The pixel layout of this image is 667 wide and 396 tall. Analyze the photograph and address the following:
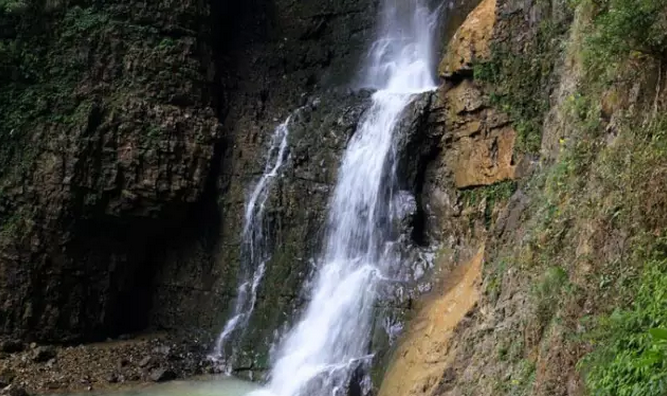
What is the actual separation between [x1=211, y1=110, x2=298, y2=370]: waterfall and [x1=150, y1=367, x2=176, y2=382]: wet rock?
1.27 metres

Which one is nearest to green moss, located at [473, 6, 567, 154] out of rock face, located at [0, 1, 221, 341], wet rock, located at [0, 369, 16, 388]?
rock face, located at [0, 1, 221, 341]

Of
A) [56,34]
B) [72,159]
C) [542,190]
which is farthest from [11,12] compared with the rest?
[542,190]

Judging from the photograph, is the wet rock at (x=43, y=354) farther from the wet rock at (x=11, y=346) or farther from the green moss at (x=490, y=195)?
the green moss at (x=490, y=195)

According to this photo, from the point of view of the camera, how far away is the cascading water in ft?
38.5

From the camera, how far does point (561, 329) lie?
560 centimetres

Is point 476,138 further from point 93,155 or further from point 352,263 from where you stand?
point 93,155

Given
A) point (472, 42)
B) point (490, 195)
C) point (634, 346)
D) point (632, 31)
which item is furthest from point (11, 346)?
point (632, 31)

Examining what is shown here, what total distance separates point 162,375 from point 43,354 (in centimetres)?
311

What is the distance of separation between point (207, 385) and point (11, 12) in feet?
34.5

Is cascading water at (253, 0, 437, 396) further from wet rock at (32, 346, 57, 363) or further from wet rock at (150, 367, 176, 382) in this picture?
wet rock at (32, 346, 57, 363)

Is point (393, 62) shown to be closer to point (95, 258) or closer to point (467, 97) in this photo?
point (467, 97)

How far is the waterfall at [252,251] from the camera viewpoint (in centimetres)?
1502

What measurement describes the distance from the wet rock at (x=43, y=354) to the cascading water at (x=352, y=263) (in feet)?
17.6

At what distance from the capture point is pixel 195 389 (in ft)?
42.0
